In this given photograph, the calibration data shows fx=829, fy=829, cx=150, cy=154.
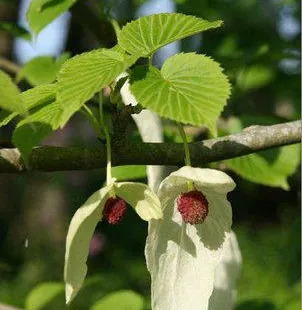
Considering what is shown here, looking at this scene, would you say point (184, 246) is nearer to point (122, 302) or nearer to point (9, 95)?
point (9, 95)

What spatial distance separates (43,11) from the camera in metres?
1.45

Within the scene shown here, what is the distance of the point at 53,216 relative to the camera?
7488mm

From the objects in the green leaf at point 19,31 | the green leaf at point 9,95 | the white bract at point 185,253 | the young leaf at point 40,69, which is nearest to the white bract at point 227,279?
the white bract at point 185,253

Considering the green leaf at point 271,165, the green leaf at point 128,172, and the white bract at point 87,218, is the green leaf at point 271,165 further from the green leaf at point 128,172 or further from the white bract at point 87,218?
the white bract at point 87,218

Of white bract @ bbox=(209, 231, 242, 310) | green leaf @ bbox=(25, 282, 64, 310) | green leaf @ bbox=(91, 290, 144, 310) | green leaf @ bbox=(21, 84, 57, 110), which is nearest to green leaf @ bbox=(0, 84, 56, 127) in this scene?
green leaf @ bbox=(21, 84, 57, 110)

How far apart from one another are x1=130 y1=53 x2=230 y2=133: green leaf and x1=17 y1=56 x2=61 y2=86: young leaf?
810 mm

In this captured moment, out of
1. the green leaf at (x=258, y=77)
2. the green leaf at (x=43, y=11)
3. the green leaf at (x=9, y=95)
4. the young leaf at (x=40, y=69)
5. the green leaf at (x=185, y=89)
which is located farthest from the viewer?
the green leaf at (x=258, y=77)

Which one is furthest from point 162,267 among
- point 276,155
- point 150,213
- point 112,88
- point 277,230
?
point 277,230

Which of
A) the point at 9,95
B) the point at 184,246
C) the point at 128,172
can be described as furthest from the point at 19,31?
the point at 9,95

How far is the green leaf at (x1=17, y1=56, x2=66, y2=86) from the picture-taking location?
178 cm

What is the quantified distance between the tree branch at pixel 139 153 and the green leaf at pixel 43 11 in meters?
0.42

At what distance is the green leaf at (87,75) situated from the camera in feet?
2.93

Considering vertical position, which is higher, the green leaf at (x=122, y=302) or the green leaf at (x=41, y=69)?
the green leaf at (x=41, y=69)

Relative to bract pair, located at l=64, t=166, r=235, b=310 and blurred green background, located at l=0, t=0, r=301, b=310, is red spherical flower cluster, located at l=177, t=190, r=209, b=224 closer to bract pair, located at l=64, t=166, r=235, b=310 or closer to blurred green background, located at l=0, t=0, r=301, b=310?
bract pair, located at l=64, t=166, r=235, b=310
